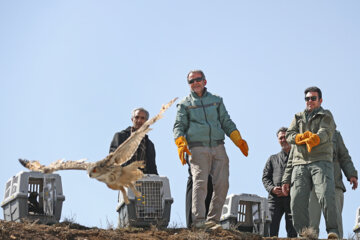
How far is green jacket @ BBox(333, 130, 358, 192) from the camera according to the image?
33.7 ft

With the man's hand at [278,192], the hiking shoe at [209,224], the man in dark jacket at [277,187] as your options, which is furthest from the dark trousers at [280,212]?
the hiking shoe at [209,224]

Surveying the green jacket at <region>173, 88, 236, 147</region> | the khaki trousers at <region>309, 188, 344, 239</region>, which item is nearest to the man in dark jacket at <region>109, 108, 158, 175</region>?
the green jacket at <region>173, 88, 236, 147</region>

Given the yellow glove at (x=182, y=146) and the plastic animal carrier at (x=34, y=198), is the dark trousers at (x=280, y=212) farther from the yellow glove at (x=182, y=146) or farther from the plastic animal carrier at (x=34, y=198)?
the plastic animal carrier at (x=34, y=198)

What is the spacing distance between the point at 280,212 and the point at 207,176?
66.4 inches

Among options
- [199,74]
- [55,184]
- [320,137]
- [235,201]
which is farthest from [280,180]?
[55,184]

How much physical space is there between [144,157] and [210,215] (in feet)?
4.54

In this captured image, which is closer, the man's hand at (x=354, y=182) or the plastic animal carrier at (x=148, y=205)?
the plastic animal carrier at (x=148, y=205)

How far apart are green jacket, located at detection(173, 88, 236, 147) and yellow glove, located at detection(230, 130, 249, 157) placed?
9 cm

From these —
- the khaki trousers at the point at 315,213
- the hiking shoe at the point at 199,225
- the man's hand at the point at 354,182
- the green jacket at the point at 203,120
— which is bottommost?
the hiking shoe at the point at 199,225

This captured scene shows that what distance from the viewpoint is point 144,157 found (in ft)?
34.0

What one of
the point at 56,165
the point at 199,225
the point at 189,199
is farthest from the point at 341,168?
the point at 56,165

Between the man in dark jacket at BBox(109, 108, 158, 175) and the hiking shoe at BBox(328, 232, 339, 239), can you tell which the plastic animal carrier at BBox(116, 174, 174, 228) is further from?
the hiking shoe at BBox(328, 232, 339, 239)

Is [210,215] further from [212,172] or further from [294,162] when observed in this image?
[294,162]

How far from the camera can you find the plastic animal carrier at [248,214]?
11094mm
